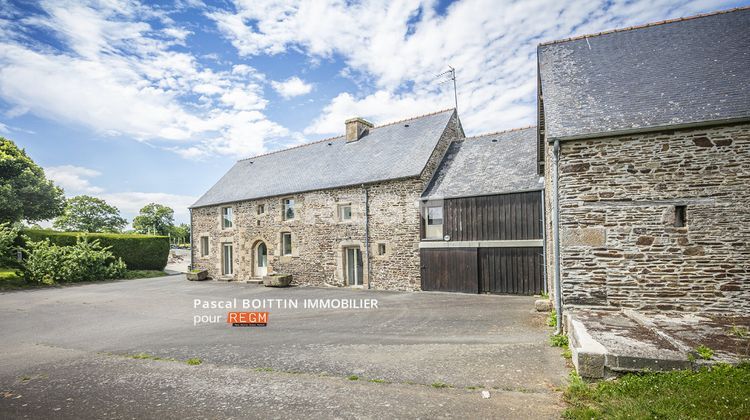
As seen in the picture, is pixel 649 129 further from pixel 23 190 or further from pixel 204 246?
pixel 23 190

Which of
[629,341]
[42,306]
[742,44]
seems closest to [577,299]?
[629,341]

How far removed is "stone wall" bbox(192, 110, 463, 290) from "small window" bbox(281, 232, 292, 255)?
0.70 ft

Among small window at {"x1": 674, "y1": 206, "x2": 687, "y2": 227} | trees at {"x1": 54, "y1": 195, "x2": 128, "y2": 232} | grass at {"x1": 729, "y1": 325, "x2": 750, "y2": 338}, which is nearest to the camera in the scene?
grass at {"x1": 729, "y1": 325, "x2": 750, "y2": 338}

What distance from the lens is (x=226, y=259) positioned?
2178cm

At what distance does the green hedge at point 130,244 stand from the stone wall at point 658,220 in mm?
24745

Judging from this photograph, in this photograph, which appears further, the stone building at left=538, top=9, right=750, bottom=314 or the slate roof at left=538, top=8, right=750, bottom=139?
the slate roof at left=538, top=8, right=750, bottom=139

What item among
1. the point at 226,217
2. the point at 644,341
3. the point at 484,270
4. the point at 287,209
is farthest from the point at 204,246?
the point at 644,341

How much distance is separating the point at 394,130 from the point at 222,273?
12.2 m

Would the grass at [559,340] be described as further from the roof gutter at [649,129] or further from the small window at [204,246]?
the small window at [204,246]

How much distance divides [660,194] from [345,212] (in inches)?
453

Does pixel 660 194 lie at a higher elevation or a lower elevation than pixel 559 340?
higher

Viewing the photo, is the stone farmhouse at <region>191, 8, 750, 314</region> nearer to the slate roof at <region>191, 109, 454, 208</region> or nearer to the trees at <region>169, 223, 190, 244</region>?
the slate roof at <region>191, 109, 454, 208</region>

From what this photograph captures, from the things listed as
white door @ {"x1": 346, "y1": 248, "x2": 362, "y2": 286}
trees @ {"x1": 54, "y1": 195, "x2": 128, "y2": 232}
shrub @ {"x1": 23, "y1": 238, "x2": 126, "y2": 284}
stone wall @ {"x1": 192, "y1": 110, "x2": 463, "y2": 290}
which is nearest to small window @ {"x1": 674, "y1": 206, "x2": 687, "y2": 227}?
stone wall @ {"x1": 192, "y1": 110, "x2": 463, "y2": 290}

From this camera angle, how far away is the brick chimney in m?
20.0
